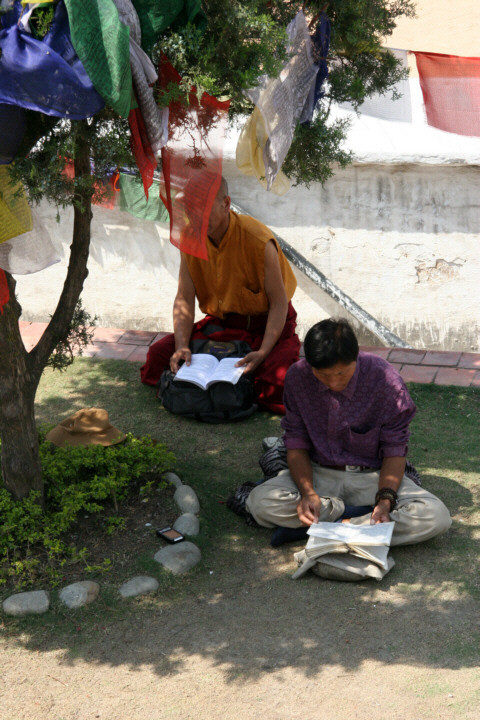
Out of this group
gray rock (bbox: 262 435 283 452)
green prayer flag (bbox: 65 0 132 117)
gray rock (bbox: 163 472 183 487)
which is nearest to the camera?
green prayer flag (bbox: 65 0 132 117)

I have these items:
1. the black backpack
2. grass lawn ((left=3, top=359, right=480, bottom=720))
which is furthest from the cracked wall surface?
grass lawn ((left=3, top=359, right=480, bottom=720))

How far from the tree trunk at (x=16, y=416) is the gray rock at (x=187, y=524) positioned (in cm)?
66

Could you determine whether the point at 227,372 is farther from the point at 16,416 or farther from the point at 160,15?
the point at 160,15

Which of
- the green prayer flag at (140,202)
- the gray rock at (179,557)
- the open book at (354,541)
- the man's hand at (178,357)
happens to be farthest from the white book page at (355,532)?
the green prayer flag at (140,202)

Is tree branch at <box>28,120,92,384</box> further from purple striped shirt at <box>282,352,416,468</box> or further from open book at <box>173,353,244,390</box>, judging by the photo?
open book at <box>173,353,244,390</box>

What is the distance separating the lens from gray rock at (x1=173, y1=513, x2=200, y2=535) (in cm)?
399

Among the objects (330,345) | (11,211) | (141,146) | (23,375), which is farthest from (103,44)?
(23,375)

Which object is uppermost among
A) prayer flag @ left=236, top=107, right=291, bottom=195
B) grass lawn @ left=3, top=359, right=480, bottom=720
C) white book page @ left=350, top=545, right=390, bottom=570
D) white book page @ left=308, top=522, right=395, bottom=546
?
prayer flag @ left=236, top=107, right=291, bottom=195

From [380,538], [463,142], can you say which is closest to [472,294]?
[463,142]

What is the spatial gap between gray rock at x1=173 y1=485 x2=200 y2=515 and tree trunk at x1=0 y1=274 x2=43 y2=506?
2.28 ft

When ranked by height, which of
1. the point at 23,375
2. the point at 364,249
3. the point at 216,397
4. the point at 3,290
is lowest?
the point at 216,397

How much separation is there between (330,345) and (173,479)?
4.27 feet

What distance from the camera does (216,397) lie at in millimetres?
5199

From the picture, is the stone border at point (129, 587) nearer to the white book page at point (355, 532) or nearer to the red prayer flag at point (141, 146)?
the white book page at point (355, 532)
